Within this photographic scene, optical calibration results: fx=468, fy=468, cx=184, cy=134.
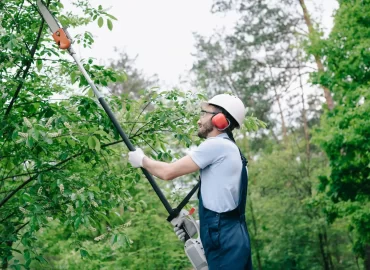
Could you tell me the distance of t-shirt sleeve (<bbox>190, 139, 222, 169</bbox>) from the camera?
3.41 m

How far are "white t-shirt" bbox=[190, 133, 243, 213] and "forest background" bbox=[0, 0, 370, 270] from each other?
94cm

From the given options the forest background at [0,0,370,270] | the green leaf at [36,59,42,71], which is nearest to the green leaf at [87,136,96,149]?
the forest background at [0,0,370,270]

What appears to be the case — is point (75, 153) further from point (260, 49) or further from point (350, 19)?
point (260, 49)

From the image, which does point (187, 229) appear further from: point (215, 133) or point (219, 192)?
point (215, 133)

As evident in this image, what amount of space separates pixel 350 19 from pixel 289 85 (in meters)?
11.9

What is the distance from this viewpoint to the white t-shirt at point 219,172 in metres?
3.40

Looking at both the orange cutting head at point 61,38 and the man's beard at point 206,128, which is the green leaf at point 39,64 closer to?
the orange cutting head at point 61,38

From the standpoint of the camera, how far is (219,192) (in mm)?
3412

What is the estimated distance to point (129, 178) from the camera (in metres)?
5.35

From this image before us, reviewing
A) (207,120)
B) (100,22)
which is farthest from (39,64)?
(207,120)

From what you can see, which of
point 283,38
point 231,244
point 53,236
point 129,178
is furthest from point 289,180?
point 231,244

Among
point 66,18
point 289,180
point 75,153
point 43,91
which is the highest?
point 66,18

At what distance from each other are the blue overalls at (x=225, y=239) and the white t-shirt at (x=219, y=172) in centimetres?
6

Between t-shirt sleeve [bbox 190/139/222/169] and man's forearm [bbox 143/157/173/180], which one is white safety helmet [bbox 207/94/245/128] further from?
man's forearm [bbox 143/157/173/180]
